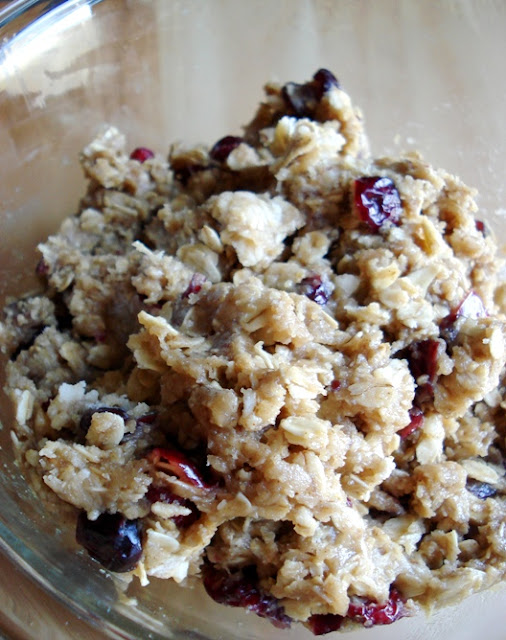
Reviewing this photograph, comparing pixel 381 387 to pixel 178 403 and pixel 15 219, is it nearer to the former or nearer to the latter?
pixel 178 403

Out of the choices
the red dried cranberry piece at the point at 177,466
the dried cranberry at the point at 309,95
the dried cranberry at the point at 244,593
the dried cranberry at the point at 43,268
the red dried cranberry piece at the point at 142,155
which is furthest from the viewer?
the red dried cranberry piece at the point at 142,155

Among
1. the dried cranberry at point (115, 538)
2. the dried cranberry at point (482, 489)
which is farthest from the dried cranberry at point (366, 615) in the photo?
the dried cranberry at point (115, 538)

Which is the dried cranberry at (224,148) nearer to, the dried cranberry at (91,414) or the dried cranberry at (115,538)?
the dried cranberry at (91,414)

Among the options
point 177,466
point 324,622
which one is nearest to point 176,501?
point 177,466

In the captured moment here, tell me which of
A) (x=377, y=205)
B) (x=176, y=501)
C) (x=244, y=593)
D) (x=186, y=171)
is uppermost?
(x=186, y=171)

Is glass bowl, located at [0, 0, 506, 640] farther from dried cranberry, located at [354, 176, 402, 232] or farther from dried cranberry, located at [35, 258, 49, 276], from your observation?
dried cranberry, located at [354, 176, 402, 232]

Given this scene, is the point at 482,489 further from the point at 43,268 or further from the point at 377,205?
the point at 43,268

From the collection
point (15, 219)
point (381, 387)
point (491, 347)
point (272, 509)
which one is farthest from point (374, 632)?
point (15, 219)
